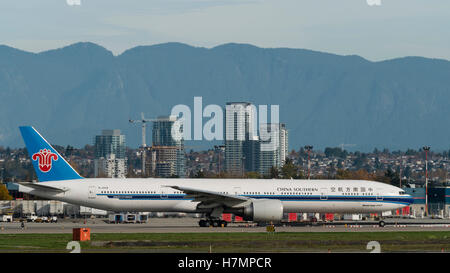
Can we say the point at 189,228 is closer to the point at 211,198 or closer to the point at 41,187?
the point at 211,198

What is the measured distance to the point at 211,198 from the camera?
60.8 meters

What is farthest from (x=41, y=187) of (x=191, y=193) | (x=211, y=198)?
(x=211, y=198)

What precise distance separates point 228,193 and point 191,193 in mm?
3467

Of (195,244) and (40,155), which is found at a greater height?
(40,155)

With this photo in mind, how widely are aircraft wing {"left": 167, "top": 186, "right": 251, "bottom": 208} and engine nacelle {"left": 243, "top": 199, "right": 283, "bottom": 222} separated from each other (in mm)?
1007

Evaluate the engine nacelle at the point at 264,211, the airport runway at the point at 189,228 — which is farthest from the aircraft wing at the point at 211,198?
the airport runway at the point at 189,228

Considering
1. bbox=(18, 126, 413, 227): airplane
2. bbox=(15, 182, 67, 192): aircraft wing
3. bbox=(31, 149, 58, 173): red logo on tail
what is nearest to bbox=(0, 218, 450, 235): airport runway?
bbox=(18, 126, 413, 227): airplane

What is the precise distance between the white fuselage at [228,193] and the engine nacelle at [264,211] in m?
2.66

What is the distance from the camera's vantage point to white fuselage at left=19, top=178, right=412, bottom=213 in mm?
61312

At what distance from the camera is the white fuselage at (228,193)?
61.3 m
